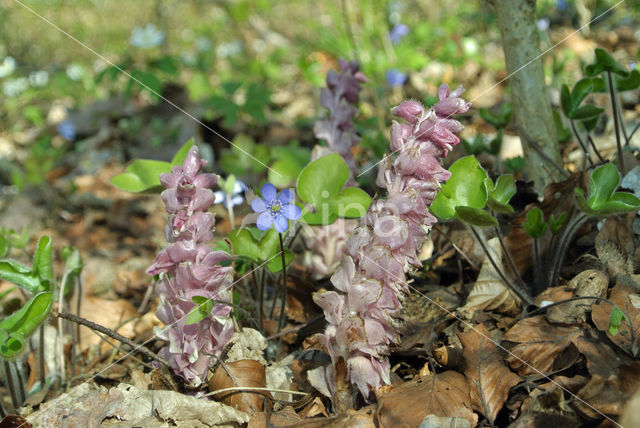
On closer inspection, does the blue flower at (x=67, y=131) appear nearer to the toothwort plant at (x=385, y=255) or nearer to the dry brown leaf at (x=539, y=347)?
the toothwort plant at (x=385, y=255)

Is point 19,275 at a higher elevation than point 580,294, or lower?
higher

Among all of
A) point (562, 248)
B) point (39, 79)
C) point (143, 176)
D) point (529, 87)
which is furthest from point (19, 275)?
point (39, 79)

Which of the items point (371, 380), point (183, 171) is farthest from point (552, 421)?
point (183, 171)

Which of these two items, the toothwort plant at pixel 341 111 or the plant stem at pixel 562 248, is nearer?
the plant stem at pixel 562 248

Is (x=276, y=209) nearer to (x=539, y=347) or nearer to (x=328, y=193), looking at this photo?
(x=328, y=193)

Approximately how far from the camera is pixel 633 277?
145cm

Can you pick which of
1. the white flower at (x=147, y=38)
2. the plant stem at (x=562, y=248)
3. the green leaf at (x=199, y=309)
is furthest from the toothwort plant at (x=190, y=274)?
the white flower at (x=147, y=38)

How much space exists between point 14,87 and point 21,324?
Result: 5.23 metres

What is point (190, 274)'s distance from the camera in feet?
4.17

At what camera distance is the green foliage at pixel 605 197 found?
4.06ft

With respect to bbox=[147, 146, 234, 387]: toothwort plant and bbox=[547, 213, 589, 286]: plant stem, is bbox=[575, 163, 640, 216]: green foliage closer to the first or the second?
bbox=[547, 213, 589, 286]: plant stem

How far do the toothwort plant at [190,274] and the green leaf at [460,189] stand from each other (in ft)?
1.76

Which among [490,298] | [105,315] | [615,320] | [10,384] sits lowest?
[105,315]

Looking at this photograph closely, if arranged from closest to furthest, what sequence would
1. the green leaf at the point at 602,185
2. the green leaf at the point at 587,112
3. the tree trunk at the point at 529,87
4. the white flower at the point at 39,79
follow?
the green leaf at the point at 602,185 → the green leaf at the point at 587,112 → the tree trunk at the point at 529,87 → the white flower at the point at 39,79
